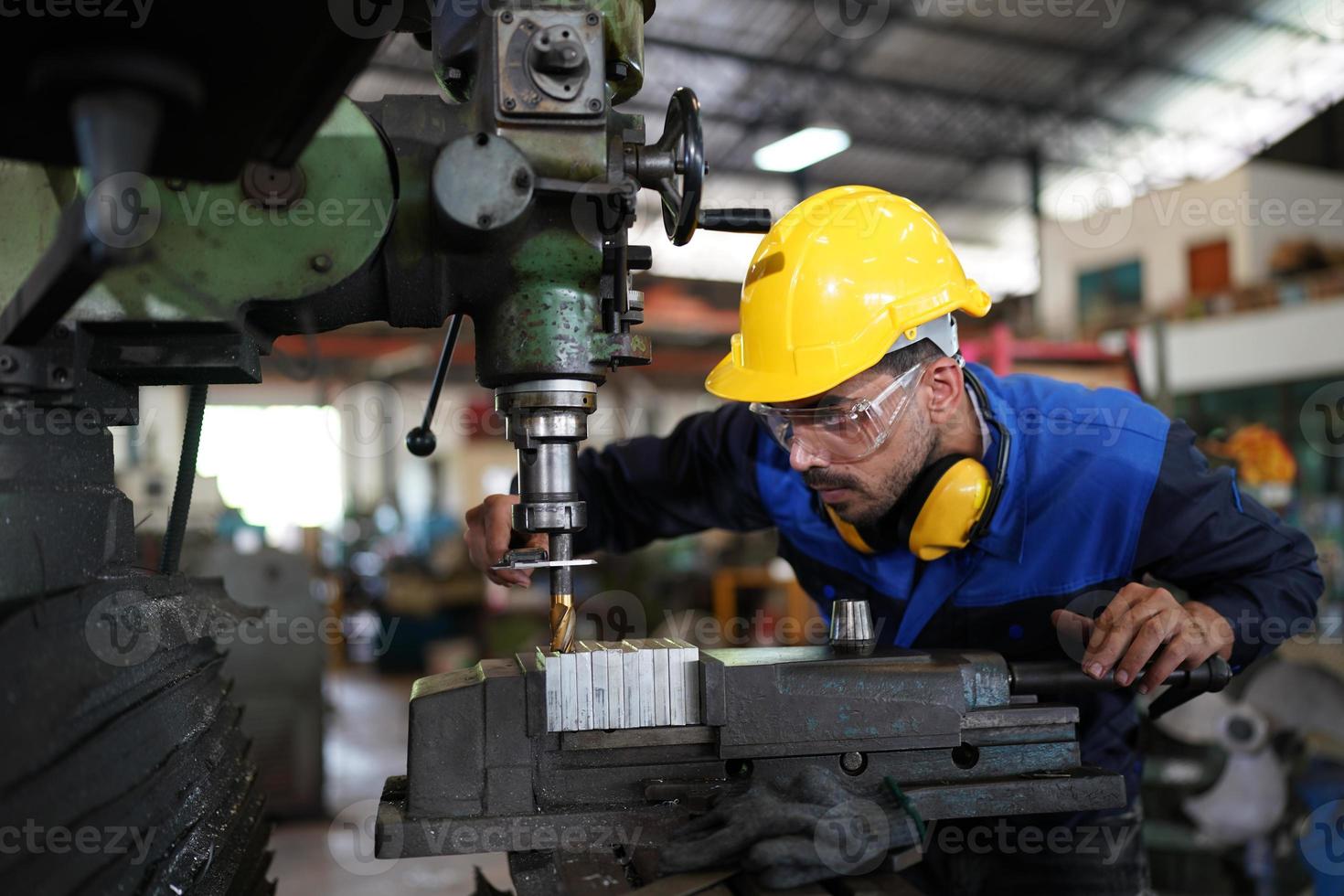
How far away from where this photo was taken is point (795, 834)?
2.57 ft

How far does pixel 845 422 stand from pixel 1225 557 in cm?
52

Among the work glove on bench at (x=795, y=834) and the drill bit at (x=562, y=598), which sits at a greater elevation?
the drill bit at (x=562, y=598)

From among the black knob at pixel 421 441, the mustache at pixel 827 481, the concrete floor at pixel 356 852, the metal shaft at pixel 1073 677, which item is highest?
the black knob at pixel 421 441

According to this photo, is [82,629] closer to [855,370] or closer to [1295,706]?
[855,370]

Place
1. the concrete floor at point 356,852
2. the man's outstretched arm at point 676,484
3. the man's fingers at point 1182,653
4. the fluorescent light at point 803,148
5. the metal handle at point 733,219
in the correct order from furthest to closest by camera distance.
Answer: the fluorescent light at point 803,148 < the concrete floor at point 356,852 < the man's outstretched arm at point 676,484 < the man's fingers at point 1182,653 < the metal handle at point 733,219

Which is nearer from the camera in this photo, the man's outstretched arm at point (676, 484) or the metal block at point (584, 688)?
the metal block at point (584, 688)

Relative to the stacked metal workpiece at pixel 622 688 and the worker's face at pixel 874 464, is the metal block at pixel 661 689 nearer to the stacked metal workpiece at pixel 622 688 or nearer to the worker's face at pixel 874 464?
the stacked metal workpiece at pixel 622 688

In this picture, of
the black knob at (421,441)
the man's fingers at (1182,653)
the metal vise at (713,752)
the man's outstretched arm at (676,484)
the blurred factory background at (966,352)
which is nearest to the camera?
the metal vise at (713,752)

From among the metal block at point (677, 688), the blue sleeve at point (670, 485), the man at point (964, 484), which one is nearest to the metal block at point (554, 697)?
the metal block at point (677, 688)

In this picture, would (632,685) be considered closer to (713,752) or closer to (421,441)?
(713,752)

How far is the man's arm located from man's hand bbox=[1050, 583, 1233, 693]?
0.04 metres

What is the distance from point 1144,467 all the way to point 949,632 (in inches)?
13.4

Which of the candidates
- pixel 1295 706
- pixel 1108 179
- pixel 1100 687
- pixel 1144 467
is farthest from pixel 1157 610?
pixel 1108 179

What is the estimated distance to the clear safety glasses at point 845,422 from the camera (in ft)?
4.26
